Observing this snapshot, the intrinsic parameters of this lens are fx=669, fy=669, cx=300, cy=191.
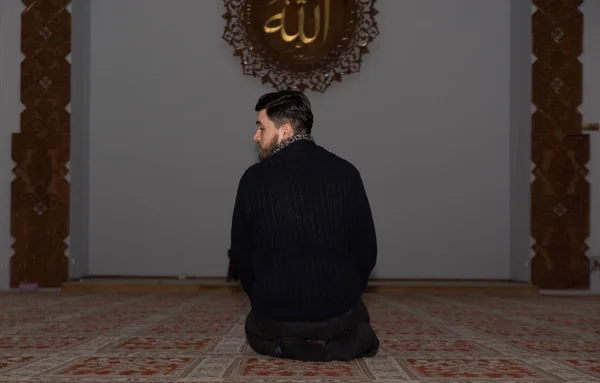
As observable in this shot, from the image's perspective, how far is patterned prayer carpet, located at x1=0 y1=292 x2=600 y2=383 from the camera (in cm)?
206

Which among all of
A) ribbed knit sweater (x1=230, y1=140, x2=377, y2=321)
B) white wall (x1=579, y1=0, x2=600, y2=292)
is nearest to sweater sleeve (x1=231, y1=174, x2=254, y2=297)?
ribbed knit sweater (x1=230, y1=140, x2=377, y2=321)

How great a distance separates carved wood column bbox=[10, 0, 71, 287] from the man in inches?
155

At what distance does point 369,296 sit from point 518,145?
81.1 inches

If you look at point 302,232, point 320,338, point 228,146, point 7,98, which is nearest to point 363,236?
point 302,232

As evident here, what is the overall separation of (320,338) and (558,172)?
13.9 ft

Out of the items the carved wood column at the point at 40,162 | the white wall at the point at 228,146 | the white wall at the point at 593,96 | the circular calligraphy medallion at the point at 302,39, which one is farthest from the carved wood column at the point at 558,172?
the carved wood column at the point at 40,162

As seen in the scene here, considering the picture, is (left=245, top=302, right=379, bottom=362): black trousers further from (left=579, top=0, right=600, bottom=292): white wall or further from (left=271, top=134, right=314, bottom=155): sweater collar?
(left=579, top=0, right=600, bottom=292): white wall

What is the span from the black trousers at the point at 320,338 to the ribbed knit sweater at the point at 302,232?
34mm

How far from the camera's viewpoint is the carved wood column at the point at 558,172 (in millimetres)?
5816

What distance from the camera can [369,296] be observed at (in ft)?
17.6

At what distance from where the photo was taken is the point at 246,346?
8.73 feet

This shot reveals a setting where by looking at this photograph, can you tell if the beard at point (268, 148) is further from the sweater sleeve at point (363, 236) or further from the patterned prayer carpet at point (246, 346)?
the patterned prayer carpet at point (246, 346)

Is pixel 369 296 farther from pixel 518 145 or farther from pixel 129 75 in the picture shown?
pixel 129 75

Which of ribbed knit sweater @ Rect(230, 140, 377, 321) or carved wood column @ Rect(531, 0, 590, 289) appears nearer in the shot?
ribbed knit sweater @ Rect(230, 140, 377, 321)
